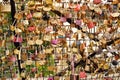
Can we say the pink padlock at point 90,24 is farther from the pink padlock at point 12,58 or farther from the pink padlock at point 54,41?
the pink padlock at point 12,58

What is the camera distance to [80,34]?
1.75m

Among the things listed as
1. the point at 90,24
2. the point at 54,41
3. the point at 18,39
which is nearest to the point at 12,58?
the point at 18,39

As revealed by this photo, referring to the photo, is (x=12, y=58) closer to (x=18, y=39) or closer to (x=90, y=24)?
(x=18, y=39)

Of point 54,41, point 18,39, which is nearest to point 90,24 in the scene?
point 54,41

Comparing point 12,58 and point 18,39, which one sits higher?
point 18,39

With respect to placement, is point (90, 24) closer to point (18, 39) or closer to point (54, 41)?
point (54, 41)

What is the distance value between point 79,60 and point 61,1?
0.38 metres

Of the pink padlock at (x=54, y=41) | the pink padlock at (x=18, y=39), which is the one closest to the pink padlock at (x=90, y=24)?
the pink padlock at (x=54, y=41)

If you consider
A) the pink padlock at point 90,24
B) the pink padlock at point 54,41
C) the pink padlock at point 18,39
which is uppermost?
the pink padlock at point 90,24

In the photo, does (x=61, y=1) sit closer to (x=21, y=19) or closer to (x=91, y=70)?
(x=21, y=19)

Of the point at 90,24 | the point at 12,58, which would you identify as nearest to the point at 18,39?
the point at 12,58

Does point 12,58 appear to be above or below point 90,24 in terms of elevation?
below

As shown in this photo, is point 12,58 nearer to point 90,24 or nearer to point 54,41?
point 54,41

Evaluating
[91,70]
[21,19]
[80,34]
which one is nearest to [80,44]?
[80,34]
